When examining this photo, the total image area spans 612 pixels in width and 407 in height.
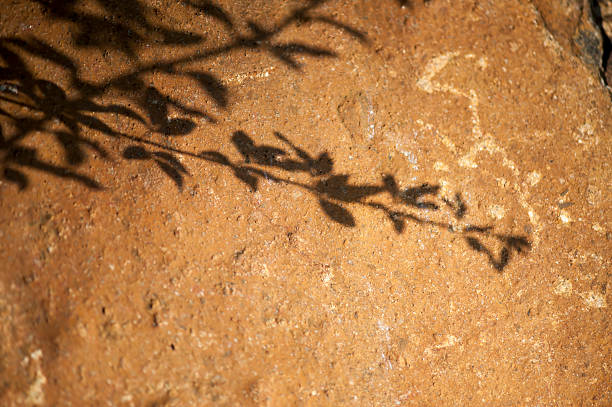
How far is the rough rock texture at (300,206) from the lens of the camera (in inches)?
70.8

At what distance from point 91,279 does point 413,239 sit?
145cm

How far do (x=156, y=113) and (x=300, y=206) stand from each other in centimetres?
80

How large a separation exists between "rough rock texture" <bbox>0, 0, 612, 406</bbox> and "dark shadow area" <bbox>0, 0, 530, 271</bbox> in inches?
0.4

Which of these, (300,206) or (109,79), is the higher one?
(109,79)

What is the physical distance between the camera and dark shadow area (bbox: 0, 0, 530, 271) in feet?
6.31

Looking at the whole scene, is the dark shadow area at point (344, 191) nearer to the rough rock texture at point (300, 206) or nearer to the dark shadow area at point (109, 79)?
the rough rock texture at point (300, 206)

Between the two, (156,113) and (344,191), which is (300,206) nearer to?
(344,191)

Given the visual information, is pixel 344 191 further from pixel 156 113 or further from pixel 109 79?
pixel 109 79

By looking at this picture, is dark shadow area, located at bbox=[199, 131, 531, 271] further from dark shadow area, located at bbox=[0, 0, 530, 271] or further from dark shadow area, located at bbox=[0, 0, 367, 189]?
dark shadow area, located at bbox=[0, 0, 367, 189]

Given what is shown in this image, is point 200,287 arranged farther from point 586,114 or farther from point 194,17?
point 586,114

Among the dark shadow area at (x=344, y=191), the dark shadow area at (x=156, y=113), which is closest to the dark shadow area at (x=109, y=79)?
the dark shadow area at (x=156, y=113)

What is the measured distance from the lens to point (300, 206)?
6.67ft

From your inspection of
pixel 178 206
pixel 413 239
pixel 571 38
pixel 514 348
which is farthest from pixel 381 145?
pixel 571 38

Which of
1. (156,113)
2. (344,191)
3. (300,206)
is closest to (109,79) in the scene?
(156,113)
